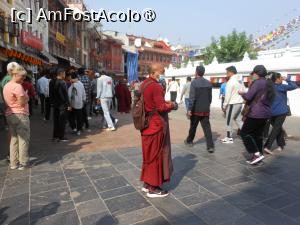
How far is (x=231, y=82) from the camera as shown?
684 cm

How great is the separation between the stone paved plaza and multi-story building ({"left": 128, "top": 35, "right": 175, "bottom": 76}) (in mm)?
64366

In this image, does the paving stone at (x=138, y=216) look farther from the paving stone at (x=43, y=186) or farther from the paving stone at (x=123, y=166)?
the paving stone at (x=123, y=166)

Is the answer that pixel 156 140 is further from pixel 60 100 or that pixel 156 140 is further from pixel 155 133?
pixel 60 100

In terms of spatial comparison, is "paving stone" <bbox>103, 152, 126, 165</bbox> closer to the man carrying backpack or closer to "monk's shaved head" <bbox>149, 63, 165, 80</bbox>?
the man carrying backpack

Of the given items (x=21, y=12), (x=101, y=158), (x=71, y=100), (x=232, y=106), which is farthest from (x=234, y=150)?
(x=21, y=12)

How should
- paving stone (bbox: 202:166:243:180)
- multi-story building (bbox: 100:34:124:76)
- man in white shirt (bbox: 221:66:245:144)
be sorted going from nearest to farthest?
paving stone (bbox: 202:166:243:180)
man in white shirt (bbox: 221:66:245:144)
multi-story building (bbox: 100:34:124:76)

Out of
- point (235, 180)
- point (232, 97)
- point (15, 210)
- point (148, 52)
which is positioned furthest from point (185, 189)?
point (148, 52)

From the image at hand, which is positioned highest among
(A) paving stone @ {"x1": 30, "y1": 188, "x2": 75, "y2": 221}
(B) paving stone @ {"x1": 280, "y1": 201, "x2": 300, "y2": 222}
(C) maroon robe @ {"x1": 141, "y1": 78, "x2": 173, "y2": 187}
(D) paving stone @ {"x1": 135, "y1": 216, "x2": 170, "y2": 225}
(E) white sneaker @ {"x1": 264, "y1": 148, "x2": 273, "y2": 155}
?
(C) maroon robe @ {"x1": 141, "y1": 78, "x2": 173, "y2": 187}

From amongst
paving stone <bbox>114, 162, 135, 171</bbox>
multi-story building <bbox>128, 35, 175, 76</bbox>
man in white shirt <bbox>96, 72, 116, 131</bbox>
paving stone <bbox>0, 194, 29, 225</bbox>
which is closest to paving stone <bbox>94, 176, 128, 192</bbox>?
paving stone <bbox>114, 162, 135, 171</bbox>

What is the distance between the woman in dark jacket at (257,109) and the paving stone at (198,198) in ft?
5.43

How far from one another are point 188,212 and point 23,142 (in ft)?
9.99

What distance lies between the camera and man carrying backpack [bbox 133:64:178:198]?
12.2 feet

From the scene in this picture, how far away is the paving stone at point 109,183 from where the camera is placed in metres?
4.19

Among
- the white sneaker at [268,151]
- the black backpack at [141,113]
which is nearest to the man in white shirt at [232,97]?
the white sneaker at [268,151]
